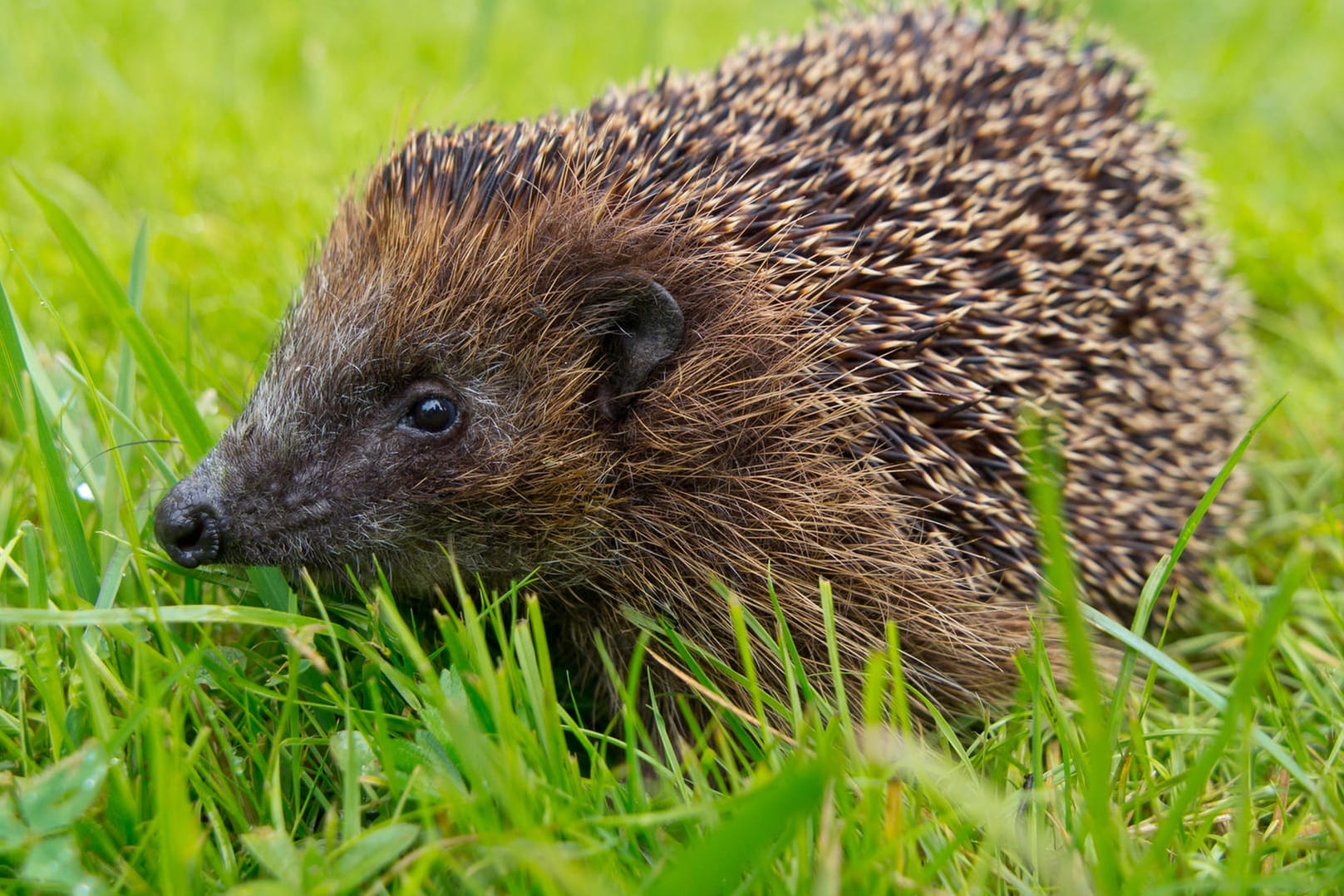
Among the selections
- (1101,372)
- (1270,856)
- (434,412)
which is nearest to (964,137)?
(1101,372)

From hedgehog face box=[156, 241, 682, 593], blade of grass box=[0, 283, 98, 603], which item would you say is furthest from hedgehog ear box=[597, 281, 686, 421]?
blade of grass box=[0, 283, 98, 603]

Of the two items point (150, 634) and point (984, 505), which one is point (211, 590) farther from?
point (984, 505)

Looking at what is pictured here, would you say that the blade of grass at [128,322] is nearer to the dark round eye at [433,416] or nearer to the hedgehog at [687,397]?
the hedgehog at [687,397]

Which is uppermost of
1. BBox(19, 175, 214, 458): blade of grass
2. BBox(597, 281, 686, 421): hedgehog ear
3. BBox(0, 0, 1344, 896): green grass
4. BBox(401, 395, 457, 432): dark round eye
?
BBox(19, 175, 214, 458): blade of grass

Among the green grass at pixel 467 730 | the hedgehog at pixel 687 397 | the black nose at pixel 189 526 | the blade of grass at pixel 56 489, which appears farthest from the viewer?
the hedgehog at pixel 687 397

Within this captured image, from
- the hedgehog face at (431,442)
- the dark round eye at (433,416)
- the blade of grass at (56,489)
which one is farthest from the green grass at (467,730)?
the dark round eye at (433,416)

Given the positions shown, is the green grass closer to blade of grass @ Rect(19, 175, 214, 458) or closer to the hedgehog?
blade of grass @ Rect(19, 175, 214, 458)

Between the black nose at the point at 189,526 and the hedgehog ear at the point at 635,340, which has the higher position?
the hedgehog ear at the point at 635,340
